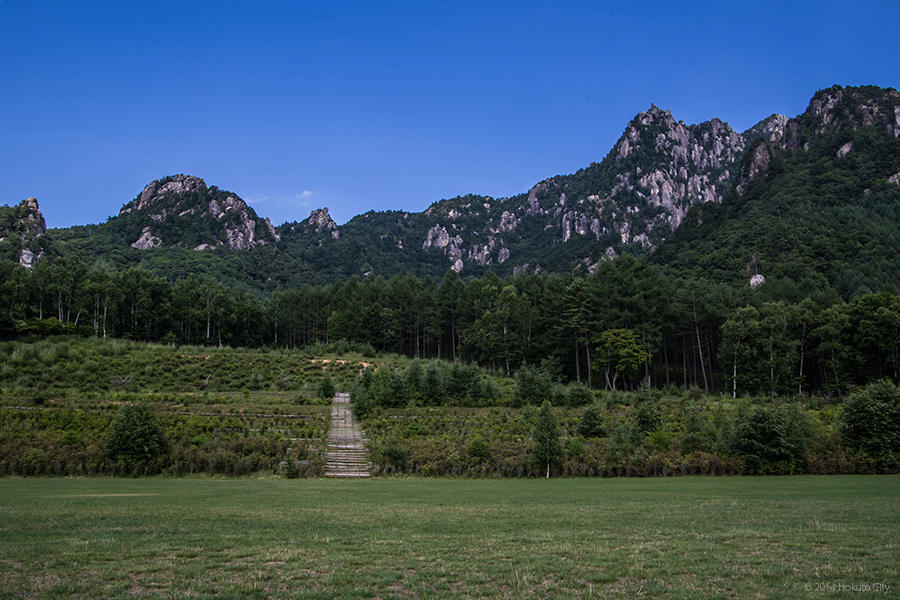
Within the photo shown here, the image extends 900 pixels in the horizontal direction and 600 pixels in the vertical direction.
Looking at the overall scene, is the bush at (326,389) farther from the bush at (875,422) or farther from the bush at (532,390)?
the bush at (875,422)

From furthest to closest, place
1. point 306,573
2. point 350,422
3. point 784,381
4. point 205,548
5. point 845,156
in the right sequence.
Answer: point 845,156, point 784,381, point 350,422, point 205,548, point 306,573

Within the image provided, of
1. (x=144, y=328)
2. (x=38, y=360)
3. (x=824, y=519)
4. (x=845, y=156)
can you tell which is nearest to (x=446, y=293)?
(x=144, y=328)

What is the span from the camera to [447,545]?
8359 mm

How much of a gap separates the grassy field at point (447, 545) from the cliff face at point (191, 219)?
6455 inches

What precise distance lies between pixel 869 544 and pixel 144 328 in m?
76.2

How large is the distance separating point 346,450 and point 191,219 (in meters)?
171

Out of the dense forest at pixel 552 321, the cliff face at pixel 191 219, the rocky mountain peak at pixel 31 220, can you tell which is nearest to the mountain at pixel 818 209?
the dense forest at pixel 552 321

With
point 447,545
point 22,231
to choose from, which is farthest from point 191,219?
point 447,545

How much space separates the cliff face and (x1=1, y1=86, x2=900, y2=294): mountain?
552 millimetres

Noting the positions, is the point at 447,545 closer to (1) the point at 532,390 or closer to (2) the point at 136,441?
(2) the point at 136,441

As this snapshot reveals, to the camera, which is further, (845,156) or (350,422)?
(845,156)

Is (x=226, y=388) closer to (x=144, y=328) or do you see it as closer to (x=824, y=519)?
(x=144, y=328)

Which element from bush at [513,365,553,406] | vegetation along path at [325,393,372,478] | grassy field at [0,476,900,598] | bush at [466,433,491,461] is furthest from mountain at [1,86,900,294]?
grassy field at [0,476,900,598]

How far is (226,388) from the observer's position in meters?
43.2
